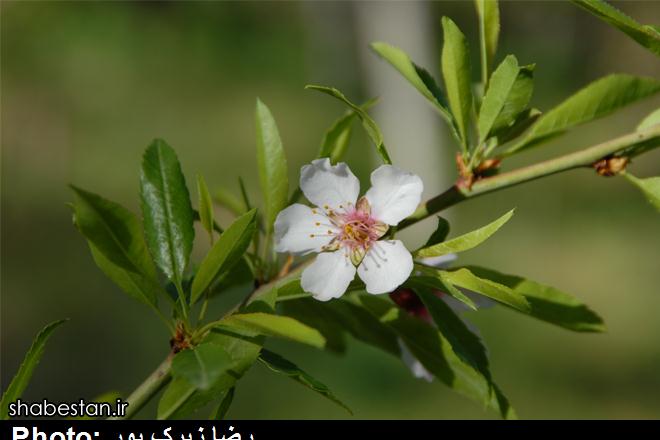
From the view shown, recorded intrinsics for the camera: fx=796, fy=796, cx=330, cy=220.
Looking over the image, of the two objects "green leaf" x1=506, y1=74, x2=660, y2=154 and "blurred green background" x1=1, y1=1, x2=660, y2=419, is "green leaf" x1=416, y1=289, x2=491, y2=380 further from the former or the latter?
"blurred green background" x1=1, y1=1, x2=660, y2=419

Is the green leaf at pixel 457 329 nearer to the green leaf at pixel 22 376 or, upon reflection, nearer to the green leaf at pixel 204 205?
the green leaf at pixel 204 205

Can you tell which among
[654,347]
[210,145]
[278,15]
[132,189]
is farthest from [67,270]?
[278,15]

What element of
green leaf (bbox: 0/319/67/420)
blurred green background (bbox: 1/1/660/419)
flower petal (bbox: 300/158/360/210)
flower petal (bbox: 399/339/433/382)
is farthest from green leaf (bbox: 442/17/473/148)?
blurred green background (bbox: 1/1/660/419)

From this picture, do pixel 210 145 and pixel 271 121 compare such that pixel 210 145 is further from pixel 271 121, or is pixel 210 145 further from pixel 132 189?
pixel 271 121

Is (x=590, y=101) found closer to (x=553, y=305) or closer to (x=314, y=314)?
(x=553, y=305)

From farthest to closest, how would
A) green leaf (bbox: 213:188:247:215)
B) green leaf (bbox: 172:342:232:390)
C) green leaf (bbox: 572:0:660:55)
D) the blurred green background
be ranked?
the blurred green background, green leaf (bbox: 213:188:247:215), green leaf (bbox: 572:0:660:55), green leaf (bbox: 172:342:232:390)

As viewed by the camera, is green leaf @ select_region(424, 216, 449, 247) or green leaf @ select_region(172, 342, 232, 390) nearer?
green leaf @ select_region(172, 342, 232, 390)

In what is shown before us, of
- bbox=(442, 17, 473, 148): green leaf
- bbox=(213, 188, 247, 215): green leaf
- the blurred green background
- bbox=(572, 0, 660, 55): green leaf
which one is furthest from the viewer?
the blurred green background
